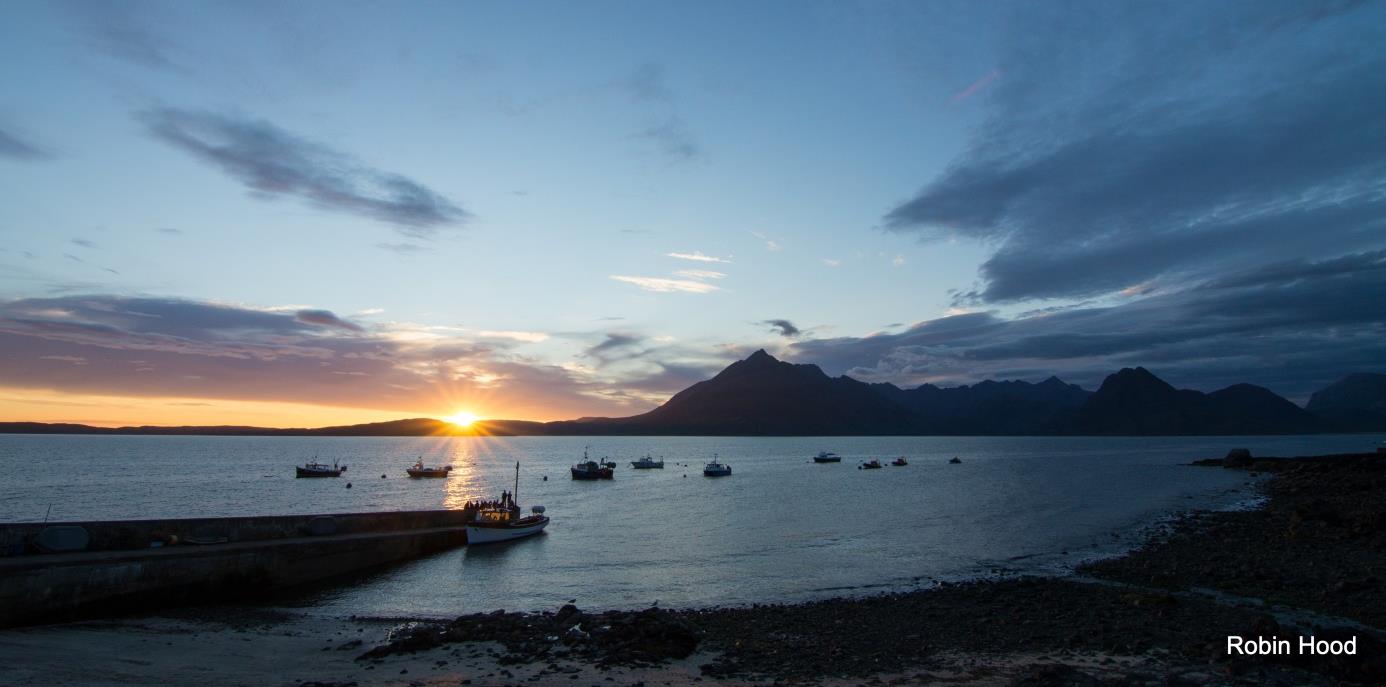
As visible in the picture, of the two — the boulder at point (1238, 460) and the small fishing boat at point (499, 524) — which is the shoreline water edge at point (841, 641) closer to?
the small fishing boat at point (499, 524)

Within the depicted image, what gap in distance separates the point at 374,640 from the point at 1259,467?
139 meters

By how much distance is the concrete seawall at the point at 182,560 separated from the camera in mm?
24375

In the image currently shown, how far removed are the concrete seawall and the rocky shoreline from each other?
1112 cm

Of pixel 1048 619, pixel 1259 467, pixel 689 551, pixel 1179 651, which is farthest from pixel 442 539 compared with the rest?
pixel 1259 467

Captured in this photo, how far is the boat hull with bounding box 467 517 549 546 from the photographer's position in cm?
4700

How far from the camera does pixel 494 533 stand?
47.9 metres

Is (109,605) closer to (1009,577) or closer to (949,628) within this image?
(949,628)

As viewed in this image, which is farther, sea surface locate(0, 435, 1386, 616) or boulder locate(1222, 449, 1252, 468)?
boulder locate(1222, 449, 1252, 468)

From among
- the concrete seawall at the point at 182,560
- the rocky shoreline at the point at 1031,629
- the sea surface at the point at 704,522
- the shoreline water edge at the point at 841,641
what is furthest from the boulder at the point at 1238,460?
the concrete seawall at the point at 182,560

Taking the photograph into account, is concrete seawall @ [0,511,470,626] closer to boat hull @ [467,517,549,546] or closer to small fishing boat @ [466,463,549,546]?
boat hull @ [467,517,549,546]

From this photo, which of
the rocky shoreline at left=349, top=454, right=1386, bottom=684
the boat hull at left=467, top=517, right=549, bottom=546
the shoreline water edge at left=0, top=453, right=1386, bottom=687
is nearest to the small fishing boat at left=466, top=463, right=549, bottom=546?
the boat hull at left=467, top=517, right=549, bottom=546

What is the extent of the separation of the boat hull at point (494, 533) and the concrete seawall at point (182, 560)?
3959 mm

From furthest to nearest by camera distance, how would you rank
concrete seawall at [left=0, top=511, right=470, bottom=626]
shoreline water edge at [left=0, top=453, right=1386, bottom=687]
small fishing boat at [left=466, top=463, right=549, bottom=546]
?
small fishing boat at [left=466, top=463, right=549, bottom=546], concrete seawall at [left=0, top=511, right=470, bottom=626], shoreline water edge at [left=0, top=453, right=1386, bottom=687]

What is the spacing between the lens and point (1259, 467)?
382 ft
